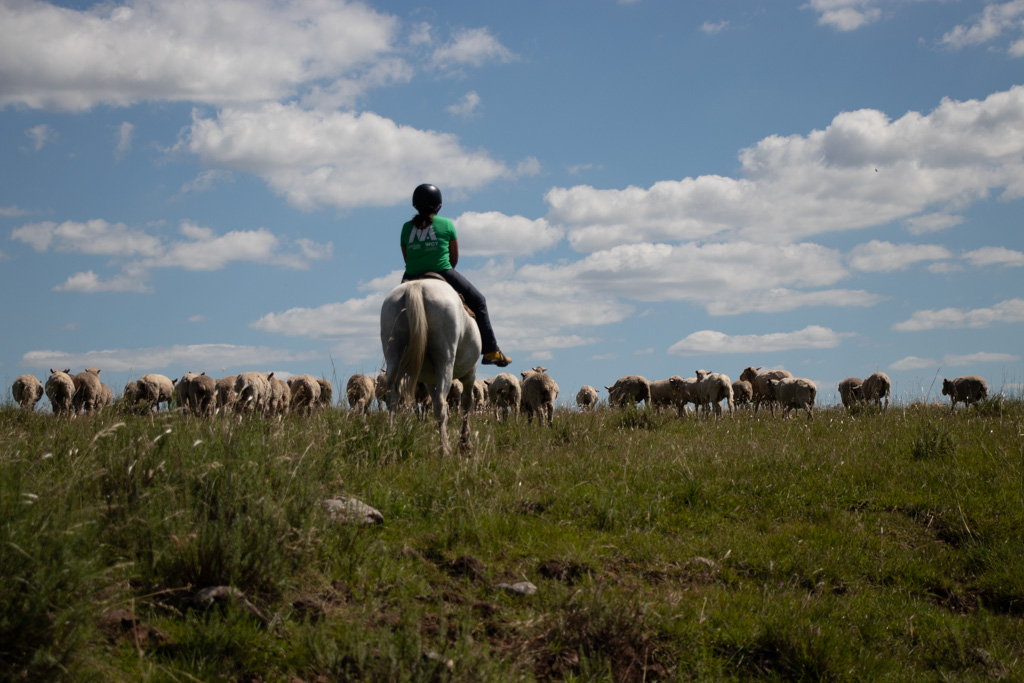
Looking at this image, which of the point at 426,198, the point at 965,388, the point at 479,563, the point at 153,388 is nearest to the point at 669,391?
the point at 965,388

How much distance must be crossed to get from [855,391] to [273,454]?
23.9 metres

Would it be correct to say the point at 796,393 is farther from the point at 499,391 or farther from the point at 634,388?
the point at 499,391

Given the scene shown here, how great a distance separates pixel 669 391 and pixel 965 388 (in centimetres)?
937

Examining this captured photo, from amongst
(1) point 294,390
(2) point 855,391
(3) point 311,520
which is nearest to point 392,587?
(3) point 311,520

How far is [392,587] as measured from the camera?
5.44m

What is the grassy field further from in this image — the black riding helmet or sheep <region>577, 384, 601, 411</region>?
sheep <region>577, 384, 601, 411</region>

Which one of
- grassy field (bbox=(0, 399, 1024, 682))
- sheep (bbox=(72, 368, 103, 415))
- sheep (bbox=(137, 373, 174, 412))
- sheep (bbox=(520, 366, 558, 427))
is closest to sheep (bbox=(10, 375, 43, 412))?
sheep (bbox=(72, 368, 103, 415))

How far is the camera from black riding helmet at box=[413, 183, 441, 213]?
11516mm

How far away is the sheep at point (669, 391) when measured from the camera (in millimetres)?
26594

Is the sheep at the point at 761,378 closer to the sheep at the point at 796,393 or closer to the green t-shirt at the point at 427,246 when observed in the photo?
the sheep at the point at 796,393

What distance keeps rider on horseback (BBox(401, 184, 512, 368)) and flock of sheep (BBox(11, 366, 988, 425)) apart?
518 cm

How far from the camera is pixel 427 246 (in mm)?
11250

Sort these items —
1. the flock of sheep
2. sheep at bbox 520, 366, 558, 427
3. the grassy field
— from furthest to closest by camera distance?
the flock of sheep → sheep at bbox 520, 366, 558, 427 → the grassy field

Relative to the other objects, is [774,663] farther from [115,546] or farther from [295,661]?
[115,546]
